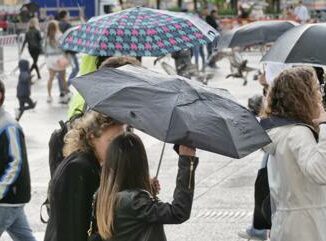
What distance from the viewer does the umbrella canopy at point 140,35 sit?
6.05m

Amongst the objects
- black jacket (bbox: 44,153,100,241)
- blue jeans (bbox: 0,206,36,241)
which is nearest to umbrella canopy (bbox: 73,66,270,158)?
black jacket (bbox: 44,153,100,241)

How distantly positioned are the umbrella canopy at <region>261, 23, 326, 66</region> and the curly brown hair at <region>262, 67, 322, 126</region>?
1.56 metres

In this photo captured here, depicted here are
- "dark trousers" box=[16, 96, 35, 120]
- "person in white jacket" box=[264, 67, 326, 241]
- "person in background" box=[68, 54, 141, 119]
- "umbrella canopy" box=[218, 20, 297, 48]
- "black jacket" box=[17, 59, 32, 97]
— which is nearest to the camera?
"person in white jacket" box=[264, 67, 326, 241]

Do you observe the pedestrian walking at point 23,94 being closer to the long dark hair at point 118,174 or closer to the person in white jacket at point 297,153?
the person in white jacket at point 297,153

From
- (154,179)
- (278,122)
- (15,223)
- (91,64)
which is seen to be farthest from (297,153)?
(91,64)

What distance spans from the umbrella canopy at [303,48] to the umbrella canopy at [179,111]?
1833 mm

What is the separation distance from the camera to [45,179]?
10398 millimetres

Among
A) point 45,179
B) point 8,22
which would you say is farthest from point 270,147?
point 8,22

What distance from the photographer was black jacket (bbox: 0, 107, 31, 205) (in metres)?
5.61

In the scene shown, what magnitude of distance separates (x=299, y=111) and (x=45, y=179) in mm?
6402

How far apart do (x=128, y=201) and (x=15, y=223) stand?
2386mm

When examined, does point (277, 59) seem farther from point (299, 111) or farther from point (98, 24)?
point (299, 111)

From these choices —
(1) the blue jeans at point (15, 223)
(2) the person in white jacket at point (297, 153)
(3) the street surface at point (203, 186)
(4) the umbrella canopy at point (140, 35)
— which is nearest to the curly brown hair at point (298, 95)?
(2) the person in white jacket at point (297, 153)

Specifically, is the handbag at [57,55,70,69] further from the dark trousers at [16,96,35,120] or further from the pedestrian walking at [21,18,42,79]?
the pedestrian walking at [21,18,42,79]
